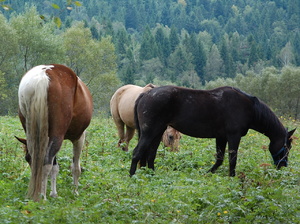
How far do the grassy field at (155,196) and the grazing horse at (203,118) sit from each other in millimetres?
575

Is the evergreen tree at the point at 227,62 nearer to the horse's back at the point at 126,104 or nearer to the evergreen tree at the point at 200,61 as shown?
the evergreen tree at the point at 200,61

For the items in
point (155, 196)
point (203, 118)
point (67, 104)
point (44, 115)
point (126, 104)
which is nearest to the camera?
point (44, 115)

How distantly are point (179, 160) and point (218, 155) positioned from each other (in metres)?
0.97

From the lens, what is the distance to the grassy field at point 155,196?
5.12 meters

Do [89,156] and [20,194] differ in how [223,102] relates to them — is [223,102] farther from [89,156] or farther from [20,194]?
[20,194]

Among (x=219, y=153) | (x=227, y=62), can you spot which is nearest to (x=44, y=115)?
(x=219, y=153)

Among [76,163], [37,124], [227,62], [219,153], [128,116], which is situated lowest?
[227,62]

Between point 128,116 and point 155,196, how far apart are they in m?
5.70

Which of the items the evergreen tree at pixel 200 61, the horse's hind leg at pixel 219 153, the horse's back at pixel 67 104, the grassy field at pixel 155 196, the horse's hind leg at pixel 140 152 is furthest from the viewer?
the evergreen tree at pixel 200 61

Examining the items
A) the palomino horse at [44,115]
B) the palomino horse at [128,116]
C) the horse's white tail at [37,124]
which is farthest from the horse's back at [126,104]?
the horse's white tail at [37,124]

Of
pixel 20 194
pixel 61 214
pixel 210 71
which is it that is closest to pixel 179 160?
pixel 20 194

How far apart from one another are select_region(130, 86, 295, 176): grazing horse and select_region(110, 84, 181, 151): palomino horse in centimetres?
217

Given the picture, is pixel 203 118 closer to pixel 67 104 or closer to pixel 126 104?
pixel 126 104

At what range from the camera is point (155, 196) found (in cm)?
639
